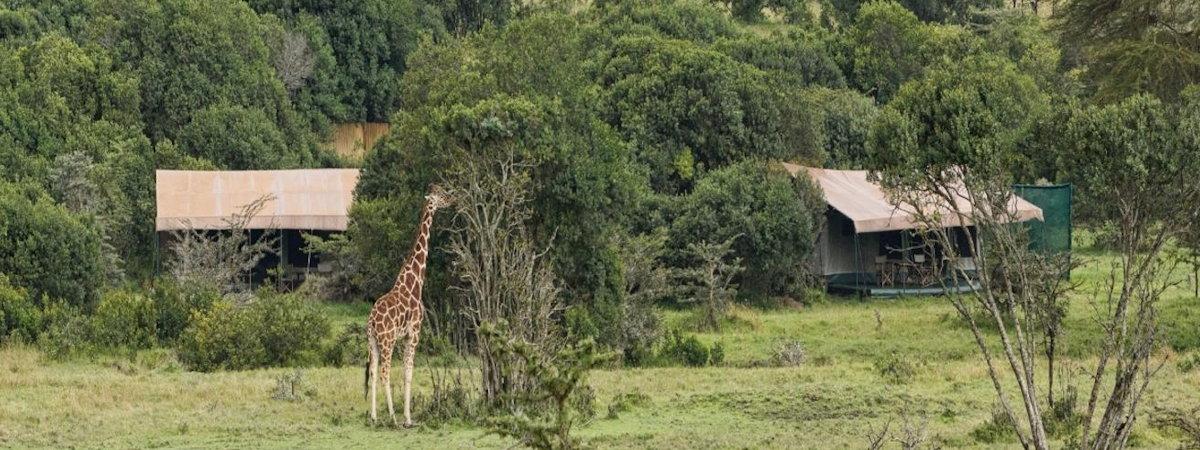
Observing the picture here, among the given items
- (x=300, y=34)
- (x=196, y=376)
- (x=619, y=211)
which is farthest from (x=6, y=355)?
(x=300, y=34)

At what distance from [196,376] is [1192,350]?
13.5 m

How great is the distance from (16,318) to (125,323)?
171cm

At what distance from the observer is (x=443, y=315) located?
2866 cm

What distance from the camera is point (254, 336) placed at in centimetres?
2683

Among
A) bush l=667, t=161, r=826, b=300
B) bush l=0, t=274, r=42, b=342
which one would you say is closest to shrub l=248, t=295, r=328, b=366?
bush l=0, t=274, r=42, b=342

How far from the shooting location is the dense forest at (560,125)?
28.7 meters

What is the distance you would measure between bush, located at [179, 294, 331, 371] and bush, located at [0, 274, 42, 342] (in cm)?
261

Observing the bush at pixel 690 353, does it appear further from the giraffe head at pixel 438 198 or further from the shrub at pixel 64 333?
the shrub at pixel 64 333

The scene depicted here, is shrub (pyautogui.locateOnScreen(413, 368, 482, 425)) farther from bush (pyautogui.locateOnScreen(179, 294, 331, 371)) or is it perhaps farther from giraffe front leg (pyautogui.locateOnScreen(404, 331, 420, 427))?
bush (pyautogui.locateOnScreen(179, 294, 331, 371))

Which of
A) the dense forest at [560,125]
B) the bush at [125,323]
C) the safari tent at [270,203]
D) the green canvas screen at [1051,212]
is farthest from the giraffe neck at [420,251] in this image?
the green canvas screen at [1051,212]

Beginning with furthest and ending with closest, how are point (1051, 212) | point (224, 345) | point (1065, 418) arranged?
point (1051, 212)
point (224, 345)
point (1065, 418)

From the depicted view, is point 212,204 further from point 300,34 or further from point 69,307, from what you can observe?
point 300,34

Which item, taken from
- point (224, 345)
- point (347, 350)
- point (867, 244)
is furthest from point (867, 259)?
point (224, 345)

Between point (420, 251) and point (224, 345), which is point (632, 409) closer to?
point (420, 251)
